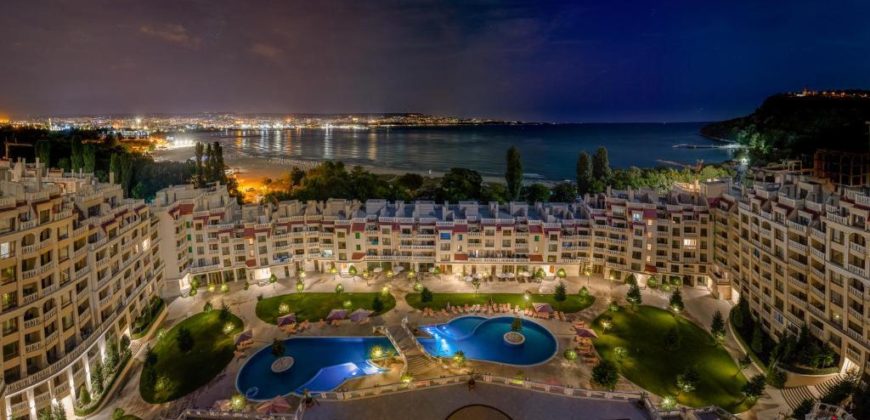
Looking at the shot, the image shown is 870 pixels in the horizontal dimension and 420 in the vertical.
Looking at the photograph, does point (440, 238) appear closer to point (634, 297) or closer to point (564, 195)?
point (634, 297)

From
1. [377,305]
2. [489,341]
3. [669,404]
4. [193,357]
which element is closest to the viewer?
[669,404]

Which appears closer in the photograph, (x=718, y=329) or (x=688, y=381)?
(x=688, y=381)

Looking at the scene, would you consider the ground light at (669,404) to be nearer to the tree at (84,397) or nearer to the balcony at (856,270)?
the balcony at (856,270)

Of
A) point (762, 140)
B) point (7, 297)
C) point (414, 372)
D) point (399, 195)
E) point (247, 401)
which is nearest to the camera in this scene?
point (7, 297)

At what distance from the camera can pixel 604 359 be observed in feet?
125

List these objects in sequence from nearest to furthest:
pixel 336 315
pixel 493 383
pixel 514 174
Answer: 1. pixel 493 383
2. pixel 336 315
3. pixel 514 174

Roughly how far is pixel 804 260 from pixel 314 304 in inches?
1802

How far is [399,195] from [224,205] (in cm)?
3383

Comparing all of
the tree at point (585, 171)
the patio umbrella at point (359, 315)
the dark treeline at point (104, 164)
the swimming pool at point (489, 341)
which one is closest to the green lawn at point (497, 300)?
the swimming pool at point (489, 341)

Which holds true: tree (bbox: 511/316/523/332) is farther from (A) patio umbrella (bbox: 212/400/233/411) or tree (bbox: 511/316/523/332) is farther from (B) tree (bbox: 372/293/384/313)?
(A) patio umbrella (bbox: 212/400/233/411)

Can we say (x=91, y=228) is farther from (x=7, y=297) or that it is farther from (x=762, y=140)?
(x=762, y=140)

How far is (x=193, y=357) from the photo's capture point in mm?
39406

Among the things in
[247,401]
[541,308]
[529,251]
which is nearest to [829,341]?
[541,308]

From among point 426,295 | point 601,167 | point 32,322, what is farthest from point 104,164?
point 601,167
